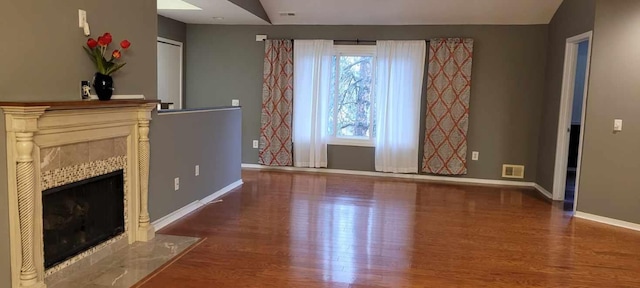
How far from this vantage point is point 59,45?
2.84 meters

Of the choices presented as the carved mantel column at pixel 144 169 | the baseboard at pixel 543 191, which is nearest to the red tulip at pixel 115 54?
the carved mantel column at pixel 144 169

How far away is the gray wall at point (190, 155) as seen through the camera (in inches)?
159

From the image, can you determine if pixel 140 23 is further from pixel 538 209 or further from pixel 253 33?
pixel 538 209

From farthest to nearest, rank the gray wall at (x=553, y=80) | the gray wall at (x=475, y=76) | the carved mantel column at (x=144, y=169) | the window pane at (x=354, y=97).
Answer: the window pane at (x=354, y=97) → the gray wall at (x=475, y=76) → the gray wall at (x=553, y=80) → the carved mantel column at (x=144, y=169)

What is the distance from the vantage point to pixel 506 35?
633 cm

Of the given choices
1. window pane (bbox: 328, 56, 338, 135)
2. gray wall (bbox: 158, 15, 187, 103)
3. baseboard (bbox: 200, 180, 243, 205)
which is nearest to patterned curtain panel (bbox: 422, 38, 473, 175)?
window pane (bbox: 328, 56, 338, 135)

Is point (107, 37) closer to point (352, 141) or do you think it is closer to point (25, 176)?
point (25, 176)

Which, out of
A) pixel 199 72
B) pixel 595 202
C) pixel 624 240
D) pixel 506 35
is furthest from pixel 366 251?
pixel 199 72

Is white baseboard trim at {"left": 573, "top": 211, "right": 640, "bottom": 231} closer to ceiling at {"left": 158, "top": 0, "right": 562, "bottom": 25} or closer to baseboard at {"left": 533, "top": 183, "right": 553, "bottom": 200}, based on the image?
baseboard at {"left": 533, "top": 183, "right": 553, "bottom": 200}

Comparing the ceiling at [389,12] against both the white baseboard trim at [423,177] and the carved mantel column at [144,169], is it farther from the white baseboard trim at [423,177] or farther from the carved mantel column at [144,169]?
the carved mantel column at [144,169]

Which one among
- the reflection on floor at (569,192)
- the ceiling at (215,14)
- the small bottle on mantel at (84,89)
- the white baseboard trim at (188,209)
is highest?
the ceiling at (215,14)

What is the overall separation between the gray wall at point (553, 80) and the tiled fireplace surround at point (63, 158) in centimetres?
450

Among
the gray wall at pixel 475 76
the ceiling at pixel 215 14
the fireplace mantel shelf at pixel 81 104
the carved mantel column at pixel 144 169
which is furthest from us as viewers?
the gray wall at pixel 475 76

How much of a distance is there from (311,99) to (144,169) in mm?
3531
